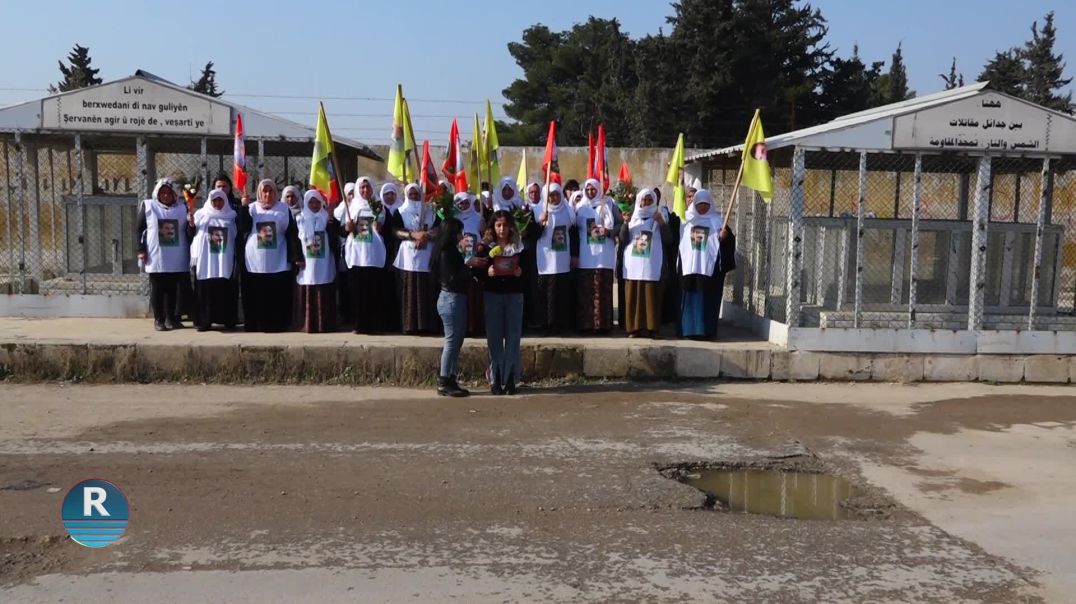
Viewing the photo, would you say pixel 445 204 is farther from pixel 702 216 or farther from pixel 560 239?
pixel 702 216

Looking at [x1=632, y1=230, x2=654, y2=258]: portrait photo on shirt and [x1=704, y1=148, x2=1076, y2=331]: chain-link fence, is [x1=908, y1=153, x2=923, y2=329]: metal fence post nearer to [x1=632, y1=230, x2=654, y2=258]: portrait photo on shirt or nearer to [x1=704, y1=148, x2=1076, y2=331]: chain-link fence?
[x1=704, y1=148, x2=1076, y2=331]: chain-link fence

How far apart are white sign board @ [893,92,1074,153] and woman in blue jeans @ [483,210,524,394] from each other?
4460 millimetres

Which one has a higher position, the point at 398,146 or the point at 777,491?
the point at 398,146

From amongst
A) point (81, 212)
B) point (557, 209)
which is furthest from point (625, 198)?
point (81, 212)

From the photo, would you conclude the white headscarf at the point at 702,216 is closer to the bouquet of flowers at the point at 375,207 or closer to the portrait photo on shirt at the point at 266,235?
the bouquet of flowers at the point at 375,207

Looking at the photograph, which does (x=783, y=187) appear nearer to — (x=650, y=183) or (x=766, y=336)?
(x=766, y=336)

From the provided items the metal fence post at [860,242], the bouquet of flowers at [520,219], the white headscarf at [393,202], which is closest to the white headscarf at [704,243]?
Result: the metal fence post at [860,242]

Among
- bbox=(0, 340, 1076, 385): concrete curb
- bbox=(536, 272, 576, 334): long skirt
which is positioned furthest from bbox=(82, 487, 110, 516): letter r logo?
bbox=(536, 272, 576, 334): long skirt

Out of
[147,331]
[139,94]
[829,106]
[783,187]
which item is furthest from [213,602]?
[829,106]

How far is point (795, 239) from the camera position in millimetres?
10664

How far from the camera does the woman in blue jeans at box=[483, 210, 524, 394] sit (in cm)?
927

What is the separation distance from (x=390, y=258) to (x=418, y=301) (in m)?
0.64

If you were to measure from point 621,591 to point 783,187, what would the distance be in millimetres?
11600

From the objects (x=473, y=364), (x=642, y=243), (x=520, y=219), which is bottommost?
(x=473, y=364)
